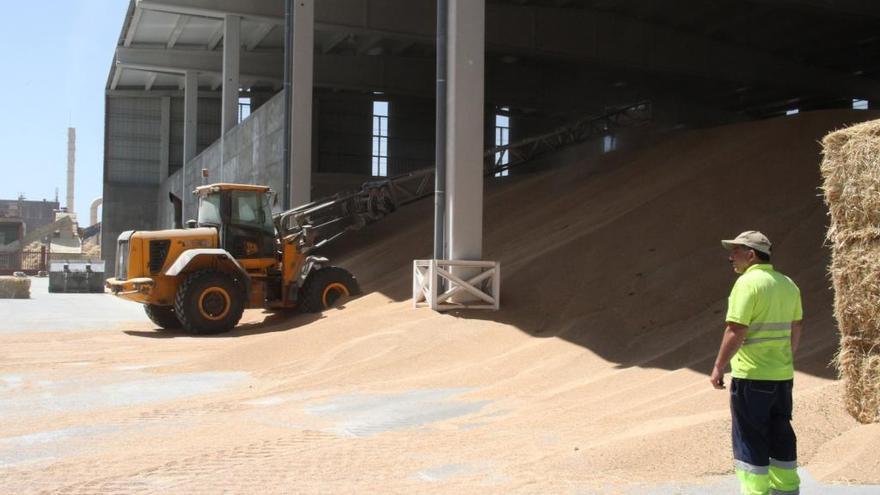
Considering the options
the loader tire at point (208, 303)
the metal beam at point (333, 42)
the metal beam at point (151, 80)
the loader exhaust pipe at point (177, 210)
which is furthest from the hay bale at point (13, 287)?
the loader tire at point (208, 303)

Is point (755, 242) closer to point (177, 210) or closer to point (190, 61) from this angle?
point (177, 210)

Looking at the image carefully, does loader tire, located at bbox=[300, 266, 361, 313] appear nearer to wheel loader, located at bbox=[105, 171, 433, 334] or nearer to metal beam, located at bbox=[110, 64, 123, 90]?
wheel loader, located at bbox=[105, 171, 433, 334]

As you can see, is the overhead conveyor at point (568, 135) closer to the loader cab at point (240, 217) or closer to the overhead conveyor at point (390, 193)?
the overhead conveyor at point (390, 193)

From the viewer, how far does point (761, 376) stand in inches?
212

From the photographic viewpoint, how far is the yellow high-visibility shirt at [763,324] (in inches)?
213

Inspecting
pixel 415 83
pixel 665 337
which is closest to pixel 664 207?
pixel 665 337

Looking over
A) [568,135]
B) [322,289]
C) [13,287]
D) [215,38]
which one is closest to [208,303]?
[322,289]

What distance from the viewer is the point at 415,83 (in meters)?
38.6

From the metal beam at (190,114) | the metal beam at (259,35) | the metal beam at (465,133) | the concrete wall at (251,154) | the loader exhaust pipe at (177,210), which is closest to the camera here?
the metal beam at (465,133)

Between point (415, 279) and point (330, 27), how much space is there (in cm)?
1538

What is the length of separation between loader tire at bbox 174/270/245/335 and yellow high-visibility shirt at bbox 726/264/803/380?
13.0 m

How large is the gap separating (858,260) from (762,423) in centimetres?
277

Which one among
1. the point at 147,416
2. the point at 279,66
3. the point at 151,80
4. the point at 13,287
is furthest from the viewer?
the point at 151,80

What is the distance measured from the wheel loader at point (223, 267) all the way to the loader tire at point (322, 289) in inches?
0.8
